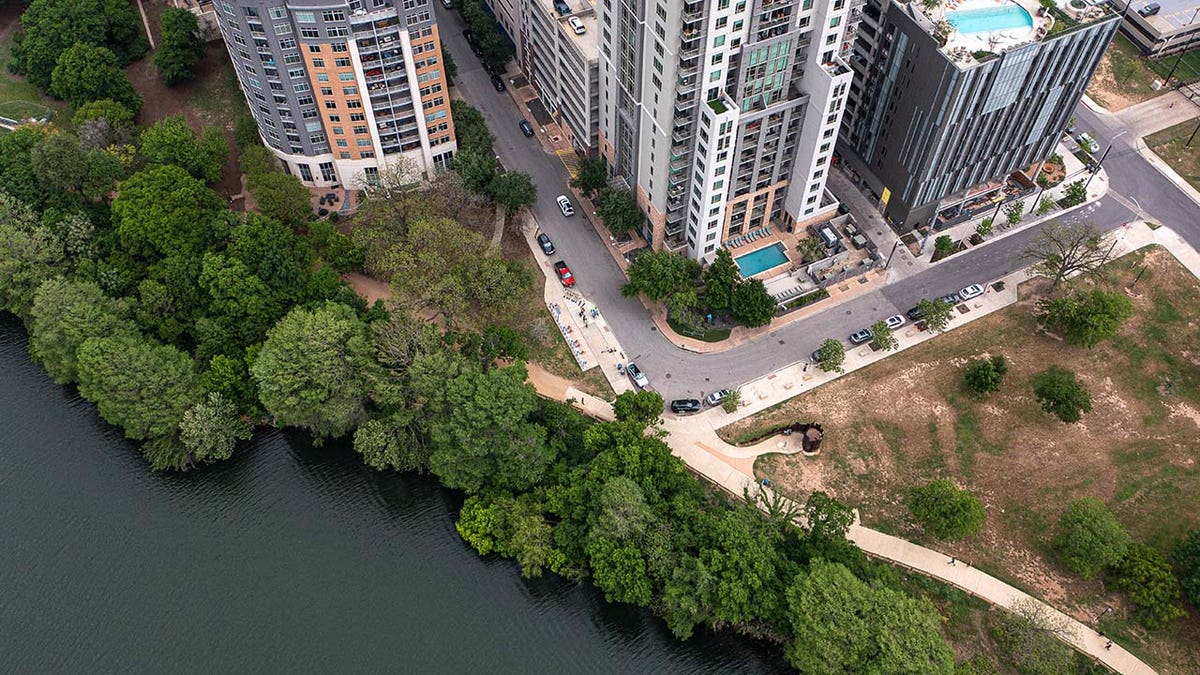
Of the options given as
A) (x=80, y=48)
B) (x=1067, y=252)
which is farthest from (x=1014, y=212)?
(x=80, y=48)

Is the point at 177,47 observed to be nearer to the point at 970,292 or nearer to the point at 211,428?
the point at 211,428

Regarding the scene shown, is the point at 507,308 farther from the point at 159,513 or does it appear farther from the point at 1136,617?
the point at 1136,617

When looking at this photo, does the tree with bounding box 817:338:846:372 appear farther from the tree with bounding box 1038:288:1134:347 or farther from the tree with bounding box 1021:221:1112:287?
the tree with bounding box 1021:221:1112:287

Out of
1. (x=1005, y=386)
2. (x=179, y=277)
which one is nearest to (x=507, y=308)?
(x=179, y=277)

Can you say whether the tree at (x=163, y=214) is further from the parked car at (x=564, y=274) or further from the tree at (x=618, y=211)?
the tree at (x=618, y=211)

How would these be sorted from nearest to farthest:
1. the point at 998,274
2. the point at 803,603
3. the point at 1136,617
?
1. the point at 803,603
2. the point at 1136,617
3. the point at 998,274
